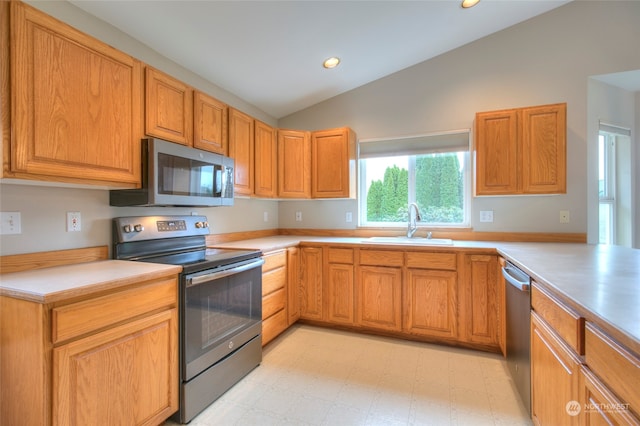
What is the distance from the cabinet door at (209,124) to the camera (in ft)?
7.02

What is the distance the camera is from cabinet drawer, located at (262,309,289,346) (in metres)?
2.37

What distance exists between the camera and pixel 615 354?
2.58 ft

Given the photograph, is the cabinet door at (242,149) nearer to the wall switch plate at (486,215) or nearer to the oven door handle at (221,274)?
the oven door handle at (221,274)

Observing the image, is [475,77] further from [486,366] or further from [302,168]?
[486,366]

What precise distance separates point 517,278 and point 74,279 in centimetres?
229

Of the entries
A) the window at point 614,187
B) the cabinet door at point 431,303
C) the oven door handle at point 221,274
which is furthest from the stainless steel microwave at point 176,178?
the window at point 614,187

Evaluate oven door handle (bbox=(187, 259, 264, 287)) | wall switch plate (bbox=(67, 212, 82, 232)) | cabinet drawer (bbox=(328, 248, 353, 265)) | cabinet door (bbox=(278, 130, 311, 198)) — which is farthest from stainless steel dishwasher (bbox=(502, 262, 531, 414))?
wall switch plate (bbox=(67, 212, 82, 232))

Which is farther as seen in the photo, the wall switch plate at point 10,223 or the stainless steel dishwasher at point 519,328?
the stainless steel dishwasher at point 519,328

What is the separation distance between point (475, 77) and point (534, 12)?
65 centimetres

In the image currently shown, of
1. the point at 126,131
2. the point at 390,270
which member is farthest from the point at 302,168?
the point at 126,131

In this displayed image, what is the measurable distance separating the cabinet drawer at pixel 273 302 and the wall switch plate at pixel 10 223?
5.02 ft

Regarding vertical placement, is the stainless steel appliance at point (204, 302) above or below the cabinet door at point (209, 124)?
below

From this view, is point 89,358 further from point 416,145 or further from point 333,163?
point 416,145

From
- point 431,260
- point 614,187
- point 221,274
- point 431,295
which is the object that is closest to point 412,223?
point 431,260
